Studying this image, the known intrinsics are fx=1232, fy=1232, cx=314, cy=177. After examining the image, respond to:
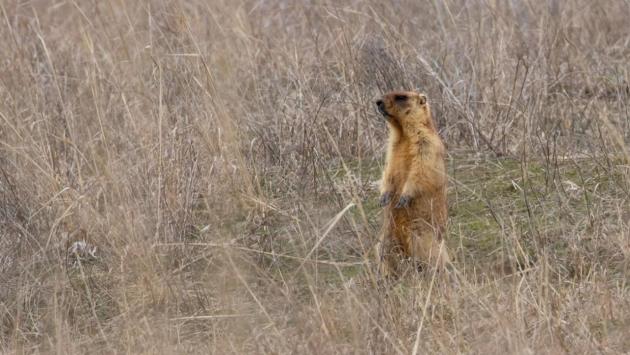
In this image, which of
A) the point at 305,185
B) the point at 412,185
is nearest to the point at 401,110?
the point at 412,185

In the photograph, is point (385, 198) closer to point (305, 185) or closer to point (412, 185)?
point (412, 185)

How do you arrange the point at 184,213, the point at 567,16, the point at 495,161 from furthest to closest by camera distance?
the point at 567,16 → the point at 495,161 → the point at 184,213

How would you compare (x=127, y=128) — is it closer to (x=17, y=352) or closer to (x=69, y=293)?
(x=69, y=293)

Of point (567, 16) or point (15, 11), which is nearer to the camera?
point (567, 16)

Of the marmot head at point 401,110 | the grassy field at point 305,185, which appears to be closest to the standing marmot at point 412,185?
the marmot head at point 401,110

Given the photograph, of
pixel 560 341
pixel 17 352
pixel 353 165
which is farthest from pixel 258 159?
pixel 560 341

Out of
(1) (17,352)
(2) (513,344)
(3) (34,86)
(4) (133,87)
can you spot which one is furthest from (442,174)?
(3) (34,86)

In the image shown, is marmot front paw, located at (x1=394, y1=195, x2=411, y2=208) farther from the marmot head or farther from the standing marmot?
the marmot head

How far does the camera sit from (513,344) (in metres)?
4.41

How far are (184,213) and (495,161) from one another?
2.04m

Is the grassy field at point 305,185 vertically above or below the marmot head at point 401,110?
below

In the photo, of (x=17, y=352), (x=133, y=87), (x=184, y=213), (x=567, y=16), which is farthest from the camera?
(x=567, y=16)

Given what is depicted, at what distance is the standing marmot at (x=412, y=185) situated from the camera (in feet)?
19.5

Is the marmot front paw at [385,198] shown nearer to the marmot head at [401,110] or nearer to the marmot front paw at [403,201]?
the marmot front paw at [403,201]
